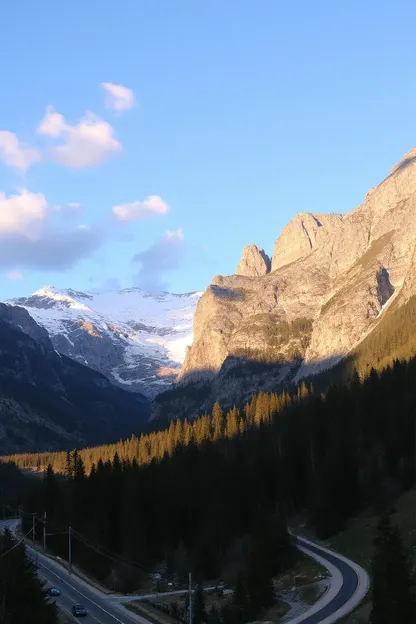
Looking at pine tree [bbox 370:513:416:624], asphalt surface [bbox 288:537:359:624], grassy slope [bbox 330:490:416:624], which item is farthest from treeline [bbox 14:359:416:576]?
pine tree [bbox 370:513:416:624]

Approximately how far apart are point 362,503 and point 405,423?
13473mm

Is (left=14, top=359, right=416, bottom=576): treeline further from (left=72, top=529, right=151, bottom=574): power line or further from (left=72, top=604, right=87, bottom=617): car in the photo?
(left=72, top=604, right=87, bottom=617): car

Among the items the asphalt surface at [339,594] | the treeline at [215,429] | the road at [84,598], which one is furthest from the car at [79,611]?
the treeline at [215,429]

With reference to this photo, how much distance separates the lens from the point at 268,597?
2398 inches

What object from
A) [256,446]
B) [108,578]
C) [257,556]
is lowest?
[108,578]

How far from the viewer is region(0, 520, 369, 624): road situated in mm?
52781

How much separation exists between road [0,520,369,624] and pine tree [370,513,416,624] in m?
8.43

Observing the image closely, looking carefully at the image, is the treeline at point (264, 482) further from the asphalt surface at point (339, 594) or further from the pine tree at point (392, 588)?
the pine tree at point (392, 588)

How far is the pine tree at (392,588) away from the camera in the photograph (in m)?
40.9

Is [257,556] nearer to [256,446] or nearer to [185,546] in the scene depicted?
[185,546]

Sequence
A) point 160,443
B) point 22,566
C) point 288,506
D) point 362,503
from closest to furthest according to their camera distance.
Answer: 1. point 22,566
2. point 362,503
3. point 288,506
4. point 160,443

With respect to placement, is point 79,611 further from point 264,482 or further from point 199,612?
point 264,482

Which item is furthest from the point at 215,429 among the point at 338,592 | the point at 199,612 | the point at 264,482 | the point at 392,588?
the point at 392,588

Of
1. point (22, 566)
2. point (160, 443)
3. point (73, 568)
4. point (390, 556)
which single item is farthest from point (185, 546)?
point (160, 443)
